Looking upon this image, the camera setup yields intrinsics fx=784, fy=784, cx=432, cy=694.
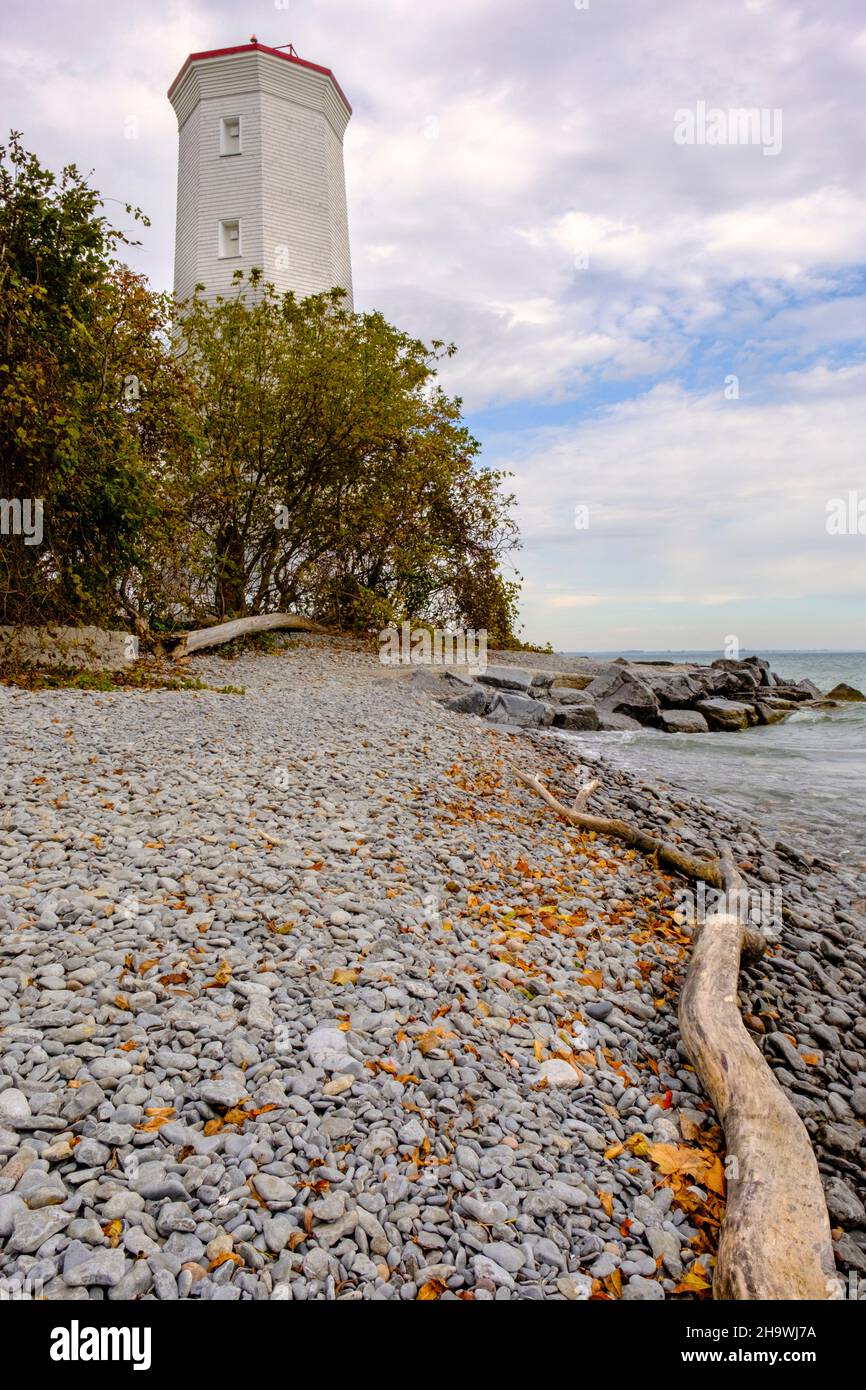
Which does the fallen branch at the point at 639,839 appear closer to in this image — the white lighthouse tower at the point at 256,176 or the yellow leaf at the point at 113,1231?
the yellow leaf at the point at 113,1231

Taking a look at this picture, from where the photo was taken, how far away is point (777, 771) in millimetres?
12820

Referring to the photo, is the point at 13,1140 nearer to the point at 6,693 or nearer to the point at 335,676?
the point at 6,693

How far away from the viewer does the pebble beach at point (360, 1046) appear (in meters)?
2.61

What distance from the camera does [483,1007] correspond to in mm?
4047

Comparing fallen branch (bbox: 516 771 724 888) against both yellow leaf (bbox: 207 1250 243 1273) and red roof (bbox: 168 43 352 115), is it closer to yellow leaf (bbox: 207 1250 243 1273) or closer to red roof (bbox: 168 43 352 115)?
yellow leaf (bbox: 207 1250 243 1273)
